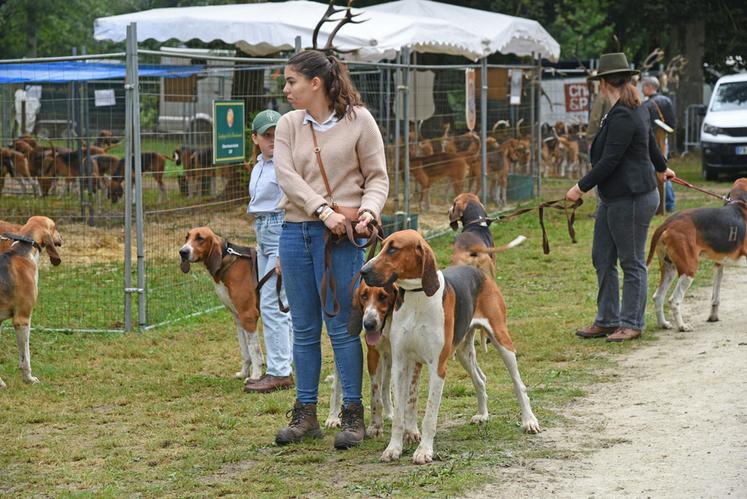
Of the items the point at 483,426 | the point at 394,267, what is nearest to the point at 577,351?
the point at 483,426

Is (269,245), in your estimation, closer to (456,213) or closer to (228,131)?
(456,213)

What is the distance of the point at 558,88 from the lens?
29.0 m

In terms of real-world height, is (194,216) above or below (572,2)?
below

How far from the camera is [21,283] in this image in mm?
8086

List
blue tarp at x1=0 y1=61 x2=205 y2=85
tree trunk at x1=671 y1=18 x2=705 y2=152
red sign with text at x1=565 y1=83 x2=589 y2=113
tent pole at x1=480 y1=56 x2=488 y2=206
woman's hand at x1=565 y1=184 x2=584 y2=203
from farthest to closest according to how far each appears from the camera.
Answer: tree trunk at x1=671 y1=18 x2=705 y2=152 < red sign with text at x1=565 y1=83 x2=589 y2=113 < tent pole at x1=480 y1=56 x2=488 y2=206 < blue tarp at x1=0 y1=61 x2=205 y2=85 < woman's hand at x1=565 y1=184 x2=584 y2=203

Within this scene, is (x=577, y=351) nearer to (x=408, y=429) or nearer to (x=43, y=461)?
(x=408, y=429)

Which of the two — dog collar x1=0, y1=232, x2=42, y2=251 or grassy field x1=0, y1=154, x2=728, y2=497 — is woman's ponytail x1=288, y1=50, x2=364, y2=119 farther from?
dog collar x1=0, y1=232, x2=42, y2=251

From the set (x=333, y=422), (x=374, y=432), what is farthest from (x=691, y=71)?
(x=374, y=432)

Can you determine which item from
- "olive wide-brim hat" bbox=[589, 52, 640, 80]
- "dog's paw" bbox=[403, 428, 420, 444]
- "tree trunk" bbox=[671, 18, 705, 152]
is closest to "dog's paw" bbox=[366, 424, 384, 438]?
"dog's paw" bbox=[403, 428, 420, 444]

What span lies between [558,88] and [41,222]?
72.9ft

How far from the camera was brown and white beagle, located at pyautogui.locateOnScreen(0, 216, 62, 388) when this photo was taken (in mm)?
8023

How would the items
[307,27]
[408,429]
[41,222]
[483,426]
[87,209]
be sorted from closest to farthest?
[408,429]
[483,426]
[41,222]
[87,209]
[307,27]

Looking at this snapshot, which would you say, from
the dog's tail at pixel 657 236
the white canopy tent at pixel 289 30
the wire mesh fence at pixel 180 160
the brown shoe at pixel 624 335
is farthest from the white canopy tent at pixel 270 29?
the brown shoe at pixel 624 335

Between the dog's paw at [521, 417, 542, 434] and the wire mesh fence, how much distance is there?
444 centimetres
